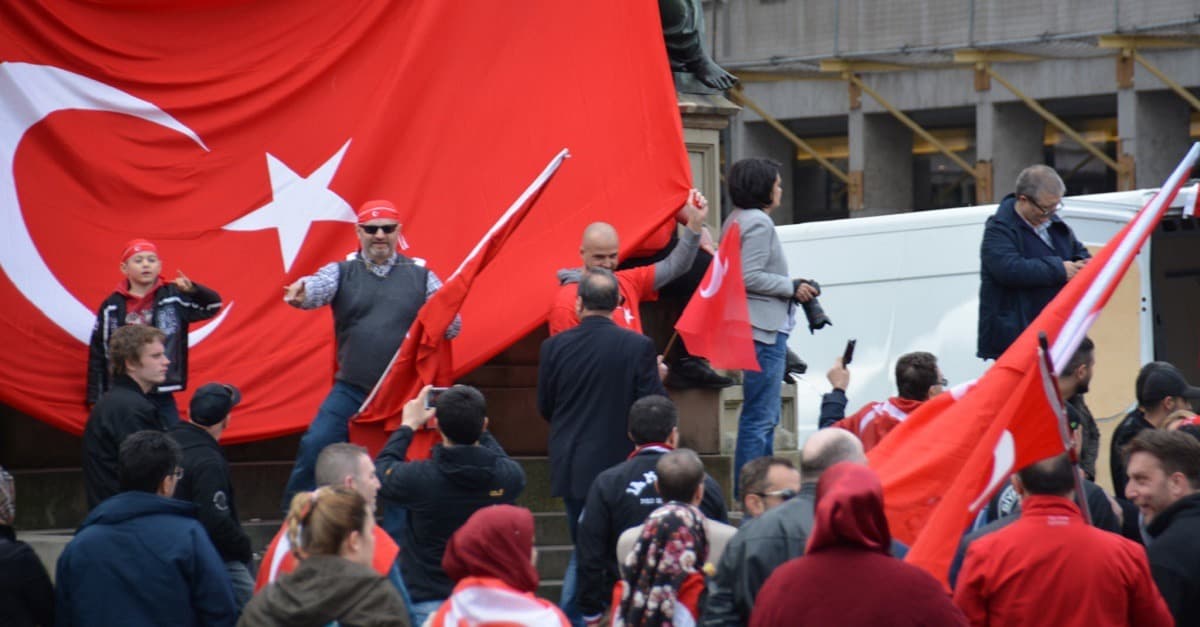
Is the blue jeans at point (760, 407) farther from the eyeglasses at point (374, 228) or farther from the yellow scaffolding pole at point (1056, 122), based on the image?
the yellow scaffolding pole at point (1056, 122)

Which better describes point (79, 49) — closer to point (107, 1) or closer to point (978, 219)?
point (107, 1)

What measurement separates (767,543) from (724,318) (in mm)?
3682

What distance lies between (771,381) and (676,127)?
5.63 feet

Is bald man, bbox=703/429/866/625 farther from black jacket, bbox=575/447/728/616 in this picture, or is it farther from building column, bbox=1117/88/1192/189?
building column, bbox=1117/88/1192/189

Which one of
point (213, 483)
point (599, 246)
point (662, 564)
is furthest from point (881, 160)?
point (662, 564)

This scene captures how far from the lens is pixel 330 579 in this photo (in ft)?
20.3

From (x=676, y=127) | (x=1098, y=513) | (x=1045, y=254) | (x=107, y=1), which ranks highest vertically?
(x=107, y=1)

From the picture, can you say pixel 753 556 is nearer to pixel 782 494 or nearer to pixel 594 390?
pixel 782 494

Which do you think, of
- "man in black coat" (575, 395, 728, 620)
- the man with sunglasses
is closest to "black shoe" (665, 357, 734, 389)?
the man with sunglasses

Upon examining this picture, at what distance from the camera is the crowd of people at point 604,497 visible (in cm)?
626

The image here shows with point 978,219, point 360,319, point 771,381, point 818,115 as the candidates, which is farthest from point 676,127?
point 818,115

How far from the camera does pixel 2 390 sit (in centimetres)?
1057

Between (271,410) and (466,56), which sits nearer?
(271,410)

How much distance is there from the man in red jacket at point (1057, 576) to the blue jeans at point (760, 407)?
4096mm
